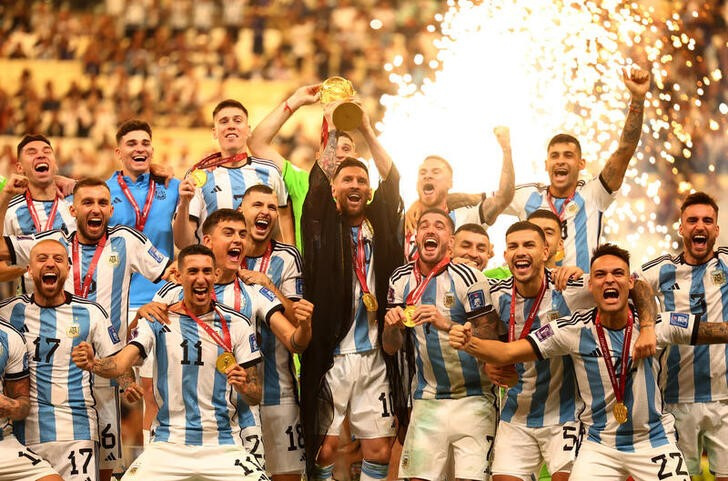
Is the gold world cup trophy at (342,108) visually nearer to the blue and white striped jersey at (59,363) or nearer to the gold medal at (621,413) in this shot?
the blue and white striped jersey at (59,363)

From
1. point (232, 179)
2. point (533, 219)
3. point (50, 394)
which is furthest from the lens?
point (232, 179)

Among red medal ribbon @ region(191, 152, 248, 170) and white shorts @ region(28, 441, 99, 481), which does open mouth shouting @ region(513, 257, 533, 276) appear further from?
white shorts @ region(28, 441, 99, 481)

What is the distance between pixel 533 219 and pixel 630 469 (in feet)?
4.54

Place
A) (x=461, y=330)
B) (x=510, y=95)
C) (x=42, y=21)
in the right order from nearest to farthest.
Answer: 1. (x=461, y=330)
2. (x=510, y=95)
3. (x=42, y=21)

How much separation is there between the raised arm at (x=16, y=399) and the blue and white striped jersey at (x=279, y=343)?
3.60 feet

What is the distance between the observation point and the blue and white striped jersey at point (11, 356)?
548cm

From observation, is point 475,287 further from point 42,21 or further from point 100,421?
point 42,21

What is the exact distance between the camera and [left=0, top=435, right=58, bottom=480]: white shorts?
17.4 ft

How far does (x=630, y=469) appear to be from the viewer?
17.1 ft

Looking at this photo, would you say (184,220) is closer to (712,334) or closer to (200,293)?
(200,293)

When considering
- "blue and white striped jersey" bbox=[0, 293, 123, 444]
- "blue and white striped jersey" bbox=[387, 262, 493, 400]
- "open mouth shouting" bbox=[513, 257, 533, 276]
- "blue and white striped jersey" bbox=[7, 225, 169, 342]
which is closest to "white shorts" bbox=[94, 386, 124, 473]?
"blue and white striped jersey" bbox=[0, 293, 123, 444]

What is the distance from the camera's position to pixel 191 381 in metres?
5.28

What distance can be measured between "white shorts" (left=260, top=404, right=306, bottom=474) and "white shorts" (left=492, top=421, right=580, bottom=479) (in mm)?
980

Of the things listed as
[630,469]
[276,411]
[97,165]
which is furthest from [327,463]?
[97,165]
